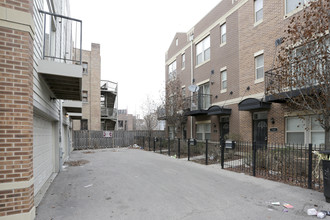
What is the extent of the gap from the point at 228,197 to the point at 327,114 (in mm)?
3767

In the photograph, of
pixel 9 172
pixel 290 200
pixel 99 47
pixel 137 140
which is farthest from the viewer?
pixel 99 47

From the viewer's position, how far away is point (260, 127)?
11305 millimetres

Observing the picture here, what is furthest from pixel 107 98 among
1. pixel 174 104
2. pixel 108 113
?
pixel 174 104

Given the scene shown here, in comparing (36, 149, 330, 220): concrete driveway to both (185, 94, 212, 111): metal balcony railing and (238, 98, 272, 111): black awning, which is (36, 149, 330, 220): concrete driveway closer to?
(238, 98, 272, 111): black awning

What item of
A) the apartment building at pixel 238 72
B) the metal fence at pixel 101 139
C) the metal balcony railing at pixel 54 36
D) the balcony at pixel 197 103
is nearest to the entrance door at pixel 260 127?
the apartment building at pixel 238 72

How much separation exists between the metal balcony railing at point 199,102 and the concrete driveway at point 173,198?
865cm

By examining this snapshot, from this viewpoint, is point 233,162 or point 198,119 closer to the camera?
point 233,162

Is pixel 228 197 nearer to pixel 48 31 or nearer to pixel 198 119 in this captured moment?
pixel 48 31

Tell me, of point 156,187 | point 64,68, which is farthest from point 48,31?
point 156,187

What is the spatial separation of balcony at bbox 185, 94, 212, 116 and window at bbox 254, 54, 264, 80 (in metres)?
4.44

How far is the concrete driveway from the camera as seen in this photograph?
168 inches

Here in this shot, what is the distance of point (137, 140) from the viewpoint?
22.4 metres

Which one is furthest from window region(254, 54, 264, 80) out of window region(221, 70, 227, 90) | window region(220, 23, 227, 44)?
window region(220, 23, 227, 44)

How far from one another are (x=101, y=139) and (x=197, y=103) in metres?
10.9
